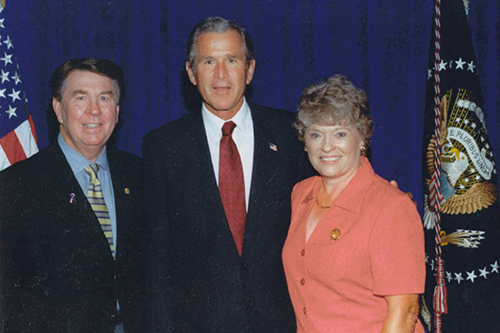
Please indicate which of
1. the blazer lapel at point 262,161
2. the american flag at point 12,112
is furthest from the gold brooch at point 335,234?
the american flag at point 12,112

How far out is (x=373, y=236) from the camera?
5.66ft

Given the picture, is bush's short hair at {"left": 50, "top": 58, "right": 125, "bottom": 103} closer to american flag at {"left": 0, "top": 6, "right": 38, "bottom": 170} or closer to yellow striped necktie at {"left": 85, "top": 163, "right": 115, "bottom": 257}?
yellow striped necktie at {"left": 85, "top": 163, "right": 115, "bottom": 257}

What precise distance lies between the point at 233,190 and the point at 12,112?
164 cm

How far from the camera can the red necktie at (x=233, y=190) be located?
6.78ft

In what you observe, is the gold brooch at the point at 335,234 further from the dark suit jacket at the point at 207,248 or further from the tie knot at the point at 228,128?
the tie knot at the point at 228,128

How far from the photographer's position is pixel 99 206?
7.44ft

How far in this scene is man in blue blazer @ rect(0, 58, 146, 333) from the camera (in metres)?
2.14

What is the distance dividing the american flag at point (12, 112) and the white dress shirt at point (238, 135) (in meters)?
1.37

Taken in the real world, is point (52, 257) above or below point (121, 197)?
below

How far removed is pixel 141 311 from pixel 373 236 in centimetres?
115

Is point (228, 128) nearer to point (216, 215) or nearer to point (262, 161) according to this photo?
point (262, 161)

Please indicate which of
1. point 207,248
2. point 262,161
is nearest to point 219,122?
point 262,161

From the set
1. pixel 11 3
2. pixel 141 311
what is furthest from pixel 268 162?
pixel 11 3

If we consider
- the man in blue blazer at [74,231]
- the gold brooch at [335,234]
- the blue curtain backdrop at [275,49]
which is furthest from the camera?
the blue curtain backdrop at [275,49]
